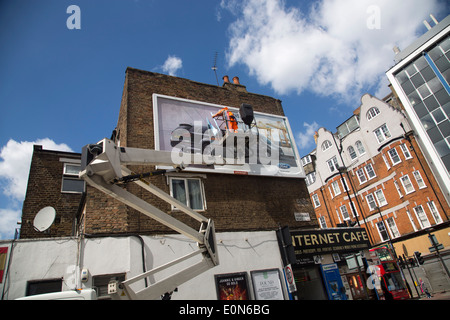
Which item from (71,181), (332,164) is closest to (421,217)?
(332,164)

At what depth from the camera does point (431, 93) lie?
105ft

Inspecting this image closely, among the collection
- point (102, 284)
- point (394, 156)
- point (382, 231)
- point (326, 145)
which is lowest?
point (102, 284)

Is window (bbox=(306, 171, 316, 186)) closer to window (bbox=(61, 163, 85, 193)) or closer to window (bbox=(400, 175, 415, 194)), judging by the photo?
window (bbox=(400, 175, 415, 194))

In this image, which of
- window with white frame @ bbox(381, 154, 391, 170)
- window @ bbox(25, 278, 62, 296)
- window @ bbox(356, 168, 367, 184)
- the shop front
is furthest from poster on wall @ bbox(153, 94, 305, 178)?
window @ bbox(356, 168, 367, 184)

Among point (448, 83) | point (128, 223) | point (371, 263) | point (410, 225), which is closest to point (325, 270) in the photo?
point (371, 263)

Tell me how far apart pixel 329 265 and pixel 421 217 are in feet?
77.6

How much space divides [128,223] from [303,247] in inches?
318

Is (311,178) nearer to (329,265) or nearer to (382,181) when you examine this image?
(382,181)

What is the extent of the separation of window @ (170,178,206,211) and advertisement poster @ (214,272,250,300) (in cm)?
313

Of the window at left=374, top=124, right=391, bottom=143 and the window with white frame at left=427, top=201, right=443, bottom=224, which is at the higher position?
the window at left=374, top=124, right=391, bottom=143

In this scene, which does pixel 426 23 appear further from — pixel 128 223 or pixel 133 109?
pixel 128 223

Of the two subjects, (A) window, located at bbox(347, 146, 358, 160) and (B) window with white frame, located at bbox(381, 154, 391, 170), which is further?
(A) window, located at bbox(347, 146, 358, 160)

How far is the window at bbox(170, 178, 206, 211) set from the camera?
13.4 meters
